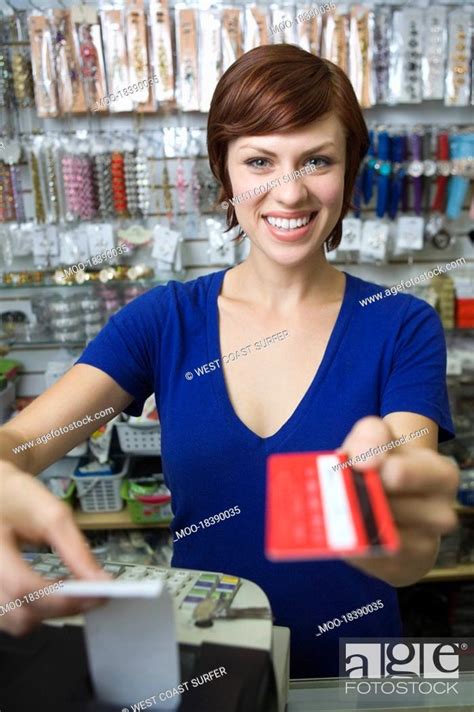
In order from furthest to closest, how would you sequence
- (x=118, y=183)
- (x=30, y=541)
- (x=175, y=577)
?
(x=118, y=183)
(x=175, y=577)
(x=30, y=541)

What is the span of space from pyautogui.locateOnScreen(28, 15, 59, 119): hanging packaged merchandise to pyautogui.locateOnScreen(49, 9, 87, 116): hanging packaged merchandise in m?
0.02

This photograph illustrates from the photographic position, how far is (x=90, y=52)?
2100 mm

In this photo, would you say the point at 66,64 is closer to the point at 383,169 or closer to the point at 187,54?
the point at 187,54

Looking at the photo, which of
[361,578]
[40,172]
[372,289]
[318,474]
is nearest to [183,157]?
[40,172]

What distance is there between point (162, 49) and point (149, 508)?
1590 mm

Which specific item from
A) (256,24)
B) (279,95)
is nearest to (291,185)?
(279,95)

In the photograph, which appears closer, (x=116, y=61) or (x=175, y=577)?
(x=175, y=577)

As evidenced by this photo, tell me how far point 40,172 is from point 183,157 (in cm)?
52

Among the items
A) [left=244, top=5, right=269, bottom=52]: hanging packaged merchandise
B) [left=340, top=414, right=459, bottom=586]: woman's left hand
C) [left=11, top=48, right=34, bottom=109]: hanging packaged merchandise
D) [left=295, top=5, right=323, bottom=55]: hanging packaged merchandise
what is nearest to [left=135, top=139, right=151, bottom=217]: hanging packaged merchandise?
[left=11, top=48, right=34, bottom=109]: hanging packaged merchandise

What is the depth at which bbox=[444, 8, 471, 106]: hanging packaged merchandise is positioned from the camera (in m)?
2.12

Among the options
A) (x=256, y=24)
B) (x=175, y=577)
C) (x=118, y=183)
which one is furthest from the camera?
(x=118, y=183)

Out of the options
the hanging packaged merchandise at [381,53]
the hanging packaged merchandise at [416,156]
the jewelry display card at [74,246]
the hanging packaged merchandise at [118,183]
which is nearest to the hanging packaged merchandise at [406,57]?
the hanging packaged merchandise at [381,53]

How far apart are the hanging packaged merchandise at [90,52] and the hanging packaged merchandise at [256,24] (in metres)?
0.52

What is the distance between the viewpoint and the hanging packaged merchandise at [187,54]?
2.08 meters
